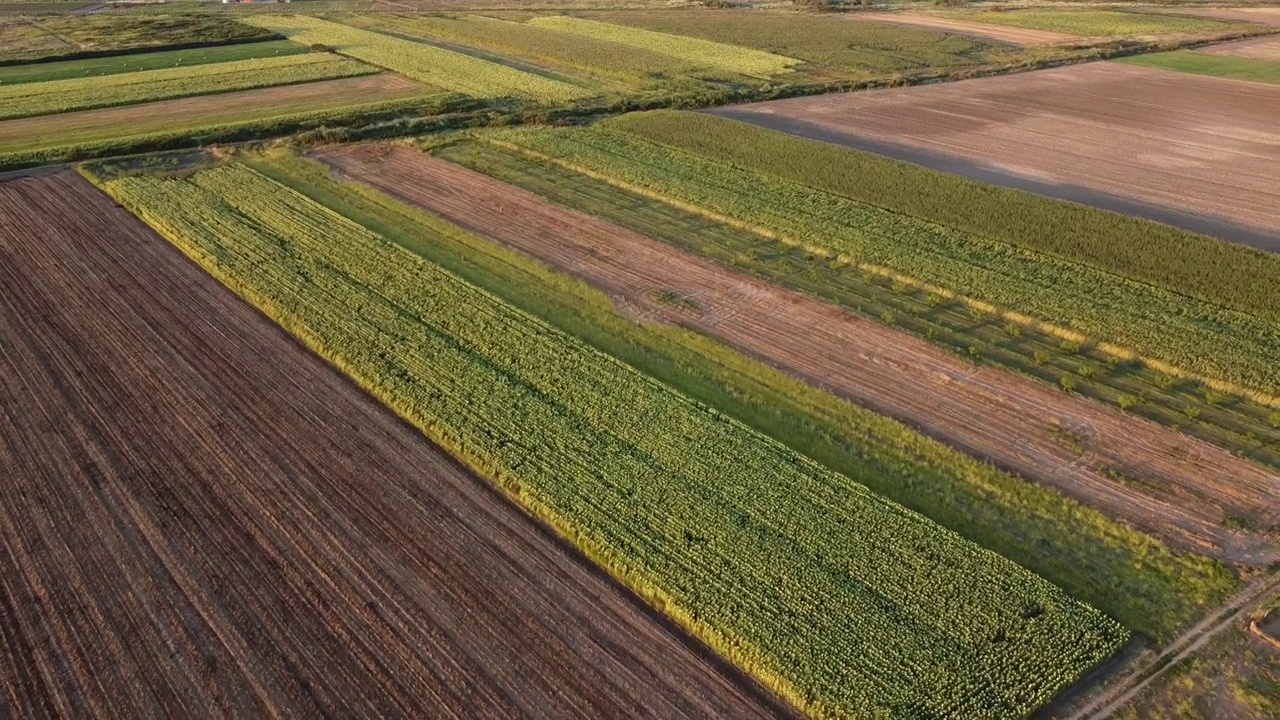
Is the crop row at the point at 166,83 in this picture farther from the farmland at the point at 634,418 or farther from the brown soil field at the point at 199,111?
the farmland at the point at 634,418

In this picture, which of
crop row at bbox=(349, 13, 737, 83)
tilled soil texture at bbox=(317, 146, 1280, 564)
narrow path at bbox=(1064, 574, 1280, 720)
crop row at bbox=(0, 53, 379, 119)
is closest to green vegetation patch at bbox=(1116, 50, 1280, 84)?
crop row at bbox=(349, 13, 737, 83)


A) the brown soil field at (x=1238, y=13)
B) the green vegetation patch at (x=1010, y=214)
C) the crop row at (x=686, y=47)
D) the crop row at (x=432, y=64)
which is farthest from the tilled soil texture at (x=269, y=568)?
the brown soil field at (x=1238, y=13)

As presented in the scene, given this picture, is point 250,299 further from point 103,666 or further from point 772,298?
point 772,298

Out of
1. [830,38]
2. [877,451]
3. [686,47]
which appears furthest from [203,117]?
[830,38]

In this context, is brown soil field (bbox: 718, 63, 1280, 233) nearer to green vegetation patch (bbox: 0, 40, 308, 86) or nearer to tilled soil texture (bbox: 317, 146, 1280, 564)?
tilled soil texture (bbox: 317, 146, 1280, 564)

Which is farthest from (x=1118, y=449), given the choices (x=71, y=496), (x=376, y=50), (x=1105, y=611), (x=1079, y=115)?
(x=376, y=50)

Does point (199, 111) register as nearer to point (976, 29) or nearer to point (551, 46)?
point (551, 46)
